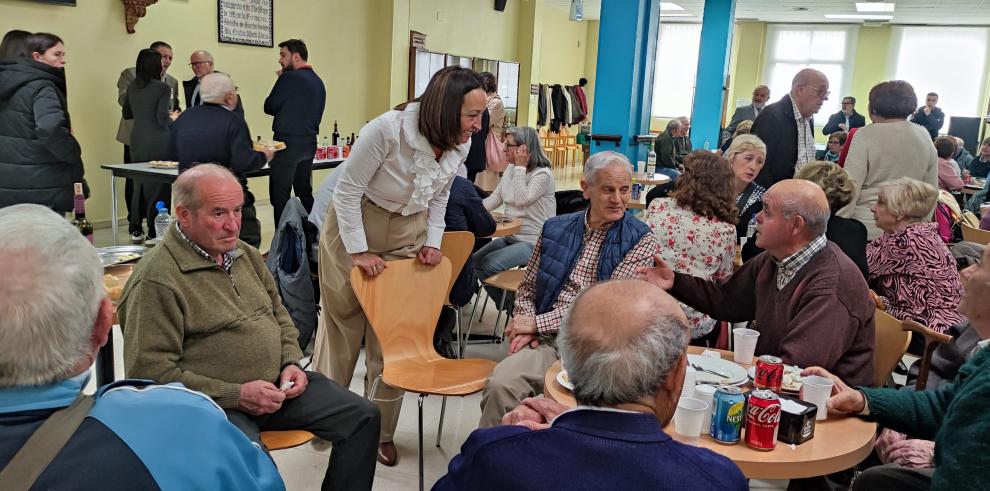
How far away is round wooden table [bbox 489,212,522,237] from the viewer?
4.25m

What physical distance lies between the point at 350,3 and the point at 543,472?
9.20 metres

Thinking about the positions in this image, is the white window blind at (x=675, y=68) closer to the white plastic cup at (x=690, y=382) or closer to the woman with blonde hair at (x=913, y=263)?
the woman with blonde hair at (x=913, y=263)

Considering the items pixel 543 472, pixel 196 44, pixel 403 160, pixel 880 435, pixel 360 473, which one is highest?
pixel 196 44

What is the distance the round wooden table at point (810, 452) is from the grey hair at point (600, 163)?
115 centimetres

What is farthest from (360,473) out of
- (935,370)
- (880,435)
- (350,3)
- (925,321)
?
(350,3)

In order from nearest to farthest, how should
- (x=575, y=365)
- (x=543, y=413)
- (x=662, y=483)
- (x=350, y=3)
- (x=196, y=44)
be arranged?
(x=662, y=483)
(x=575, y=365)
(x=543, y=413)
(x=196, y=44)
(x=350, y=3)

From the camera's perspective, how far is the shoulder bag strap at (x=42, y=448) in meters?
1.04

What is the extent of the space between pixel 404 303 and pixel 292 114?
417 cm

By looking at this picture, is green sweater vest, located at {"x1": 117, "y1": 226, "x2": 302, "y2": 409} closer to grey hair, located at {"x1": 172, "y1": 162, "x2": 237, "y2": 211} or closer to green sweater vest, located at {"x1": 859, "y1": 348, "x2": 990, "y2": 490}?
grey hair, located at {"x1": 172, "y1": 162, "x2": 237, "y2": 211}

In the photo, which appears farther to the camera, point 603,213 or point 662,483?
point 603,213

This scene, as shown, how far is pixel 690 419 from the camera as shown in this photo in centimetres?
174

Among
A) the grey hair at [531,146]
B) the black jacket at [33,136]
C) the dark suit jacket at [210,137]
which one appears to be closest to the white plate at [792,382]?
the grey hair at [531,146]

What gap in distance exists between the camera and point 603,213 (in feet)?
9.18

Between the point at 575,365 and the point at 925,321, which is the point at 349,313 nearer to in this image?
the point at 575,365
